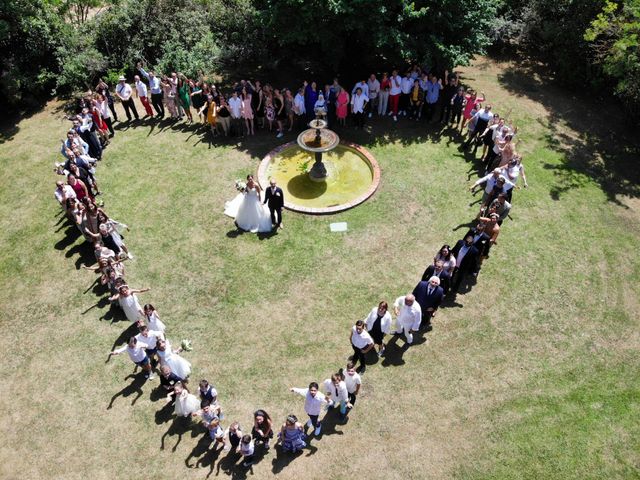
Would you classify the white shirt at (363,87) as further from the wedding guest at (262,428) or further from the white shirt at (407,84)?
the wedding guest at (262,428)

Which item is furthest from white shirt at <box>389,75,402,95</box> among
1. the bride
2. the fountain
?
the bride

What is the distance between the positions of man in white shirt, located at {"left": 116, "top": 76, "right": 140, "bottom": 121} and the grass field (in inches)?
62.4

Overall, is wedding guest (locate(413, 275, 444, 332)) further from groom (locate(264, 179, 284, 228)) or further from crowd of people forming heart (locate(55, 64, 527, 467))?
groom (locate(264, 179, 284, 228))

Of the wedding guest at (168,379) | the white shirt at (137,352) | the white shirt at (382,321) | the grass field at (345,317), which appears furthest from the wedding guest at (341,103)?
the wedding guest at (168,379)

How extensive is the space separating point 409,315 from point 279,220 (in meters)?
5.26

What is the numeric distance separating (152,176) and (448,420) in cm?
1194

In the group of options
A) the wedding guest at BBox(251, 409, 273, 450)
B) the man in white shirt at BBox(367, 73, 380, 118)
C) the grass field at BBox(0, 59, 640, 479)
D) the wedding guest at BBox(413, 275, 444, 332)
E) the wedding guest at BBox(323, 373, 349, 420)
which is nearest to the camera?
the wedding guest at BBox(251, 409, 273, 450)

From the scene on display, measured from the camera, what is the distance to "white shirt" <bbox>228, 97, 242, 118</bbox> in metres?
16.4

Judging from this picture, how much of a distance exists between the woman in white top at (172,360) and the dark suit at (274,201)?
517cm

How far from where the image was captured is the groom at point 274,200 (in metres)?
13.4

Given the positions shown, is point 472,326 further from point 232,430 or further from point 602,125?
point 602,125

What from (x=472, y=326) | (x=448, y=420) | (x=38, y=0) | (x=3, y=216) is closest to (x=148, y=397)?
(x=448, y=420)

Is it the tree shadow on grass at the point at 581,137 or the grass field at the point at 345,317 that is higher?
the tree shadow on grass at the point at 581,137

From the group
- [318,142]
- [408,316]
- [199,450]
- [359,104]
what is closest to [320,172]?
[318,142]
